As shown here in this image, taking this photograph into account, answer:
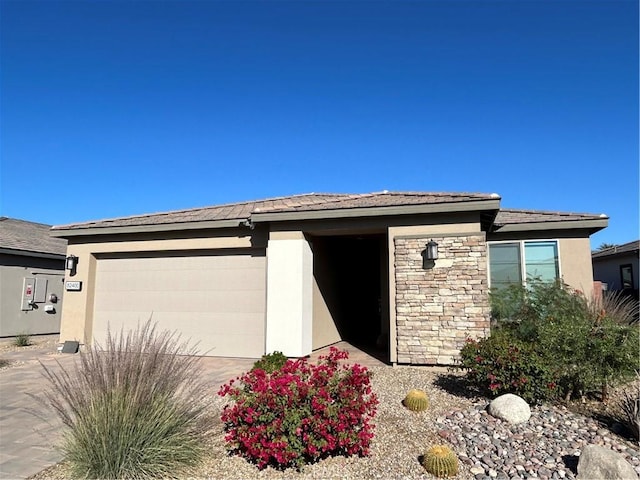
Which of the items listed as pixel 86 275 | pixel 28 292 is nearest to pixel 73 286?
pixel 86 275

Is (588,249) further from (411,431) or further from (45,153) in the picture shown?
(45,153)

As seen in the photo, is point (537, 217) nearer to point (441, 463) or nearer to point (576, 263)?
point (576, 263)

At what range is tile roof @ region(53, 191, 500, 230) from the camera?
8969 mm

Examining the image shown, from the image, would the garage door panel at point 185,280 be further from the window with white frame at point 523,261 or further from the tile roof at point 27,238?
the window with white frame at point 523,261

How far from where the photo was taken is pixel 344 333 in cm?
1346

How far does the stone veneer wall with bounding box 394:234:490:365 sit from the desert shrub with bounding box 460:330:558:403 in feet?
7.50

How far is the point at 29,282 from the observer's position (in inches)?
591

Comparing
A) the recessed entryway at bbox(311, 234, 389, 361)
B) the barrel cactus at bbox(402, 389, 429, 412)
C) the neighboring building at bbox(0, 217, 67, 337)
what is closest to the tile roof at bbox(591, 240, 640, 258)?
the recessed entryway at bbox(311, 234, 389, 361)

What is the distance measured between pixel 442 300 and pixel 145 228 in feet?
25.4

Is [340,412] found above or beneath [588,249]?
beneath

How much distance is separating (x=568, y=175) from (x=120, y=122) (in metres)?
14.6

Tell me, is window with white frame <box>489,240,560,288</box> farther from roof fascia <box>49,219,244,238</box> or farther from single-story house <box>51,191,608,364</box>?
roof fascia <box>49,219,244,238</box>

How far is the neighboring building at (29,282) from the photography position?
14.2 meters

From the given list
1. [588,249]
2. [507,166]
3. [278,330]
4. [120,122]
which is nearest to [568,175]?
[507,166]
